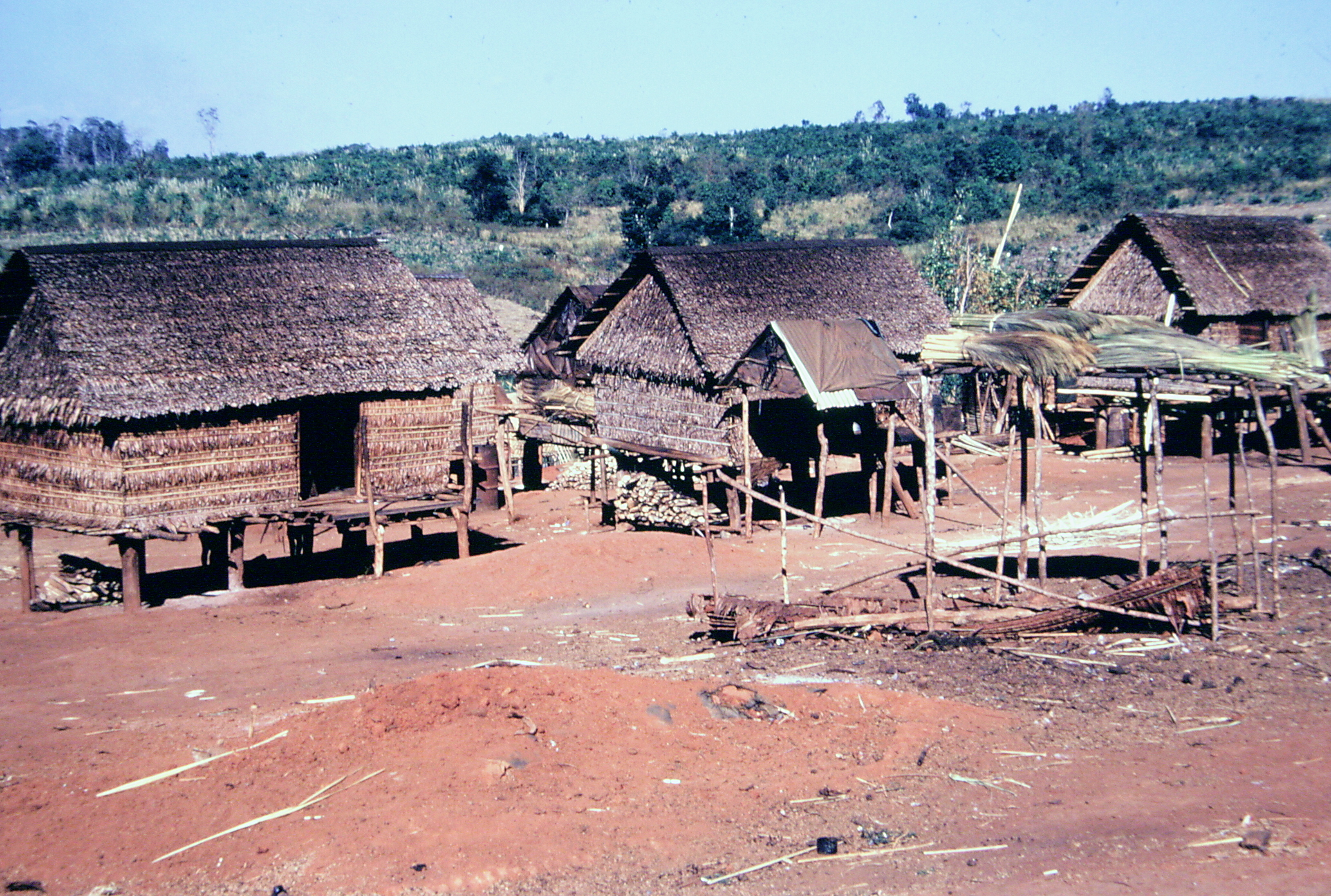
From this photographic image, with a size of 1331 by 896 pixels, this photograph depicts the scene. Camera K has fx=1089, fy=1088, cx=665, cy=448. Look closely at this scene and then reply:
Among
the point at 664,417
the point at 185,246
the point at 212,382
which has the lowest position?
the point at 664,417

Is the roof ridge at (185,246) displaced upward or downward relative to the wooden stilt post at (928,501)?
upward

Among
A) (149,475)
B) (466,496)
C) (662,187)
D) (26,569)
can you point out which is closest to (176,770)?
(149,475)

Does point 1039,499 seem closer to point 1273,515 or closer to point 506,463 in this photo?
point 1273,515

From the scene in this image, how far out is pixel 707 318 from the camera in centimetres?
1984

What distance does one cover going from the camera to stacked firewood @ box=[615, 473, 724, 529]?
1992 cm

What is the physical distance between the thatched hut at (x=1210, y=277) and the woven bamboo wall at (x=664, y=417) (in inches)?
436

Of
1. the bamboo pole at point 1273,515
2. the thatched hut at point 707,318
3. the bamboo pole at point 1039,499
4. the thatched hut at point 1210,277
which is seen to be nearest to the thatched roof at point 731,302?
the thatched hut at point 707,318

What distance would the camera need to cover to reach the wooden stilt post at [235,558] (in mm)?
16359

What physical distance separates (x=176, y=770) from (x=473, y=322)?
19114mm

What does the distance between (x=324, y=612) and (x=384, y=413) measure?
3.80m

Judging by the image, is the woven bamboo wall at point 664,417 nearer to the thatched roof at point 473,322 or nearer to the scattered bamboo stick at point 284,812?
the thatched roof at point 473,322

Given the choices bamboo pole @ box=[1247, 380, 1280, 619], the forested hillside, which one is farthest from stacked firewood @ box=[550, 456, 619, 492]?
the forested hillside

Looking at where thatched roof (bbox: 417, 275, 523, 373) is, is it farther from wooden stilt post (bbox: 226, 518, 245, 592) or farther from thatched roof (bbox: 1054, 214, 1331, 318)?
thatched roof (bbox: 1054, 214, 1331, 318)

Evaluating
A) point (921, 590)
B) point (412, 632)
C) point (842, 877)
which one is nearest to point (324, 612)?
point (412, 632)
